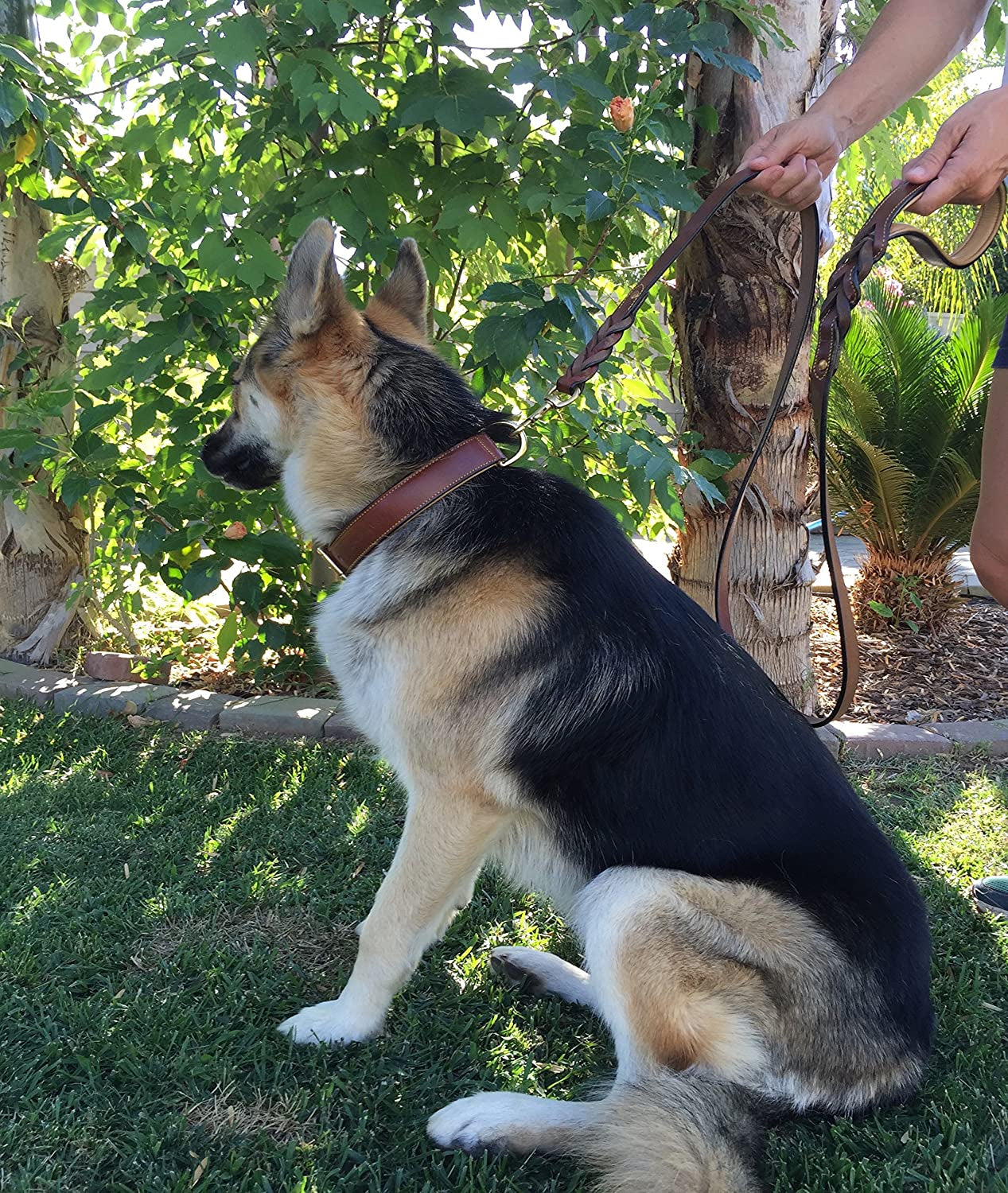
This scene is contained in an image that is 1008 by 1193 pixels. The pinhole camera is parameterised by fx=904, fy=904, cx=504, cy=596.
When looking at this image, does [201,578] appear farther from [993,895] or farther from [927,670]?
[927,670]

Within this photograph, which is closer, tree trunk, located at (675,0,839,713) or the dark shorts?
the dark shorts

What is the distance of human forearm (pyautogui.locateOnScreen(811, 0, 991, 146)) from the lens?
265cm

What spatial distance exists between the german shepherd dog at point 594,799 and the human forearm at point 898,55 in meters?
1.41

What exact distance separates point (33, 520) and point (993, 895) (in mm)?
4792

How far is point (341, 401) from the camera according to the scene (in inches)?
96.7

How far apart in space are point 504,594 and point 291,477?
786 mm

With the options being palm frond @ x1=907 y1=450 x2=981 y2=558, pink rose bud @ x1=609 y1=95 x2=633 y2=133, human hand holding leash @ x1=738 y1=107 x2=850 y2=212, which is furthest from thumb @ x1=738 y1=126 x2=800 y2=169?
palm frond @ x1=907 y1=450 x2=981 y2=558

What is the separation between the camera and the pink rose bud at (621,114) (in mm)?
2789

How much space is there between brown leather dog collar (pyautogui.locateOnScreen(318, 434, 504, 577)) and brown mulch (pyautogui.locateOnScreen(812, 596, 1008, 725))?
2.97 metres

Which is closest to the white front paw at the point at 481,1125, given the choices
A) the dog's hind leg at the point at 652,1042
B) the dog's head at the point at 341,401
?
the dog's hind leg at the point at 652,1042

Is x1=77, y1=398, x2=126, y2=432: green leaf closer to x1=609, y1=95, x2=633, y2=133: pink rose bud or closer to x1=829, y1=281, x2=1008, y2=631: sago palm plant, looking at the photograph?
x1=609, y1=95, x2=633, y2=133: pink rose bud

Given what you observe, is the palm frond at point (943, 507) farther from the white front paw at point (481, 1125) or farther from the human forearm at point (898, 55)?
the white front paw at point (481, 1125)

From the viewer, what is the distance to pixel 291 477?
260cm

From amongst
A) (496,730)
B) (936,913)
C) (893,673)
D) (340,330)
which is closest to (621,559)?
(496,730)
